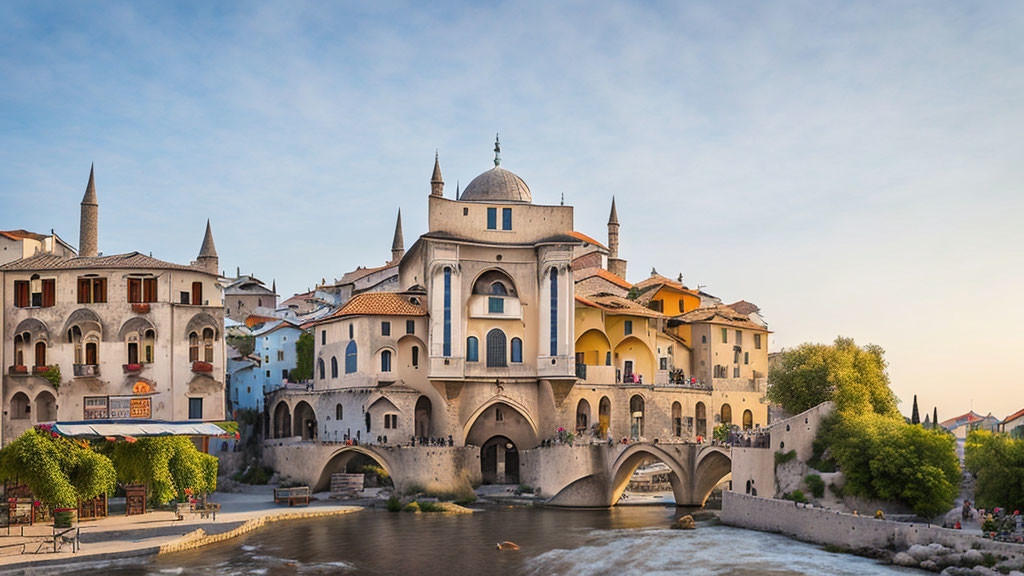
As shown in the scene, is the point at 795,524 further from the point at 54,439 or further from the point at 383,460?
the point at 54,439

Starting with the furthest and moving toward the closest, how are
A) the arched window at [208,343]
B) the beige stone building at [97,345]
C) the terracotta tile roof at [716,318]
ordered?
the terracotta tile roof at [716,318] < the arched window at [208,343] < the beige stone building at [97,345]

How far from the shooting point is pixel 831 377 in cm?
5300

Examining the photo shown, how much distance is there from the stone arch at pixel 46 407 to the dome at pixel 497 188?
3123 centimetres

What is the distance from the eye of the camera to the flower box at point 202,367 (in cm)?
6212

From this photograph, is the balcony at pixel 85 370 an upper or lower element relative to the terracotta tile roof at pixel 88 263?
lower

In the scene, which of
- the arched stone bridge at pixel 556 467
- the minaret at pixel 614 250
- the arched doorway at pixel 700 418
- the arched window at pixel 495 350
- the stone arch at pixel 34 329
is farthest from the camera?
the minaret at pixel 614 250

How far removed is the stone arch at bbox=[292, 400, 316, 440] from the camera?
76312 mm

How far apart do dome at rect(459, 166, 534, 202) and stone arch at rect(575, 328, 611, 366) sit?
1138cm

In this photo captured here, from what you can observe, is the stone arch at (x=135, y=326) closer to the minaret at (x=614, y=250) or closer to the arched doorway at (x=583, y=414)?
the arched doorway at (x=583, y=414)

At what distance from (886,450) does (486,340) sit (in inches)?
1207

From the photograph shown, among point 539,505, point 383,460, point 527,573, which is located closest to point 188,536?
point 527,573

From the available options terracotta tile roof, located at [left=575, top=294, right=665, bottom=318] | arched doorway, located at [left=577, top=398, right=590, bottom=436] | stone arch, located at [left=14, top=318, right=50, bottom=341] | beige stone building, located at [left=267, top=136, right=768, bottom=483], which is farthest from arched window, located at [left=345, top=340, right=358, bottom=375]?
stone arch, located at [left=14, top=318, right=50, bottom=341]

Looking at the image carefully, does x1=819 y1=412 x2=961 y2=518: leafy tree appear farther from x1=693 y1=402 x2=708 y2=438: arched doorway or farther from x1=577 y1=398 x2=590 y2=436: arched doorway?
x1=693 y1=402 x2=708 y2=438: arched doorway

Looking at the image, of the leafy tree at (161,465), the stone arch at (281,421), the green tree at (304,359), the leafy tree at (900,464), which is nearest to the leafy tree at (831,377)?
the leafy tree at (900,464)
